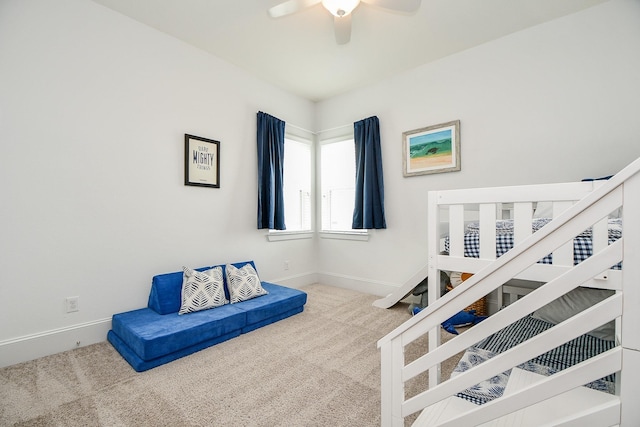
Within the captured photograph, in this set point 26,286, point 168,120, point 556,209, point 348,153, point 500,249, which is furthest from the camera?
point 348,153

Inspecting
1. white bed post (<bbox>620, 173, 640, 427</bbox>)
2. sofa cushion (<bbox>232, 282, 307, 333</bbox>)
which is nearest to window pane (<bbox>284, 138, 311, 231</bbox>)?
sofa cushion (<bbox>232, 282, 307, 333</bbox>)

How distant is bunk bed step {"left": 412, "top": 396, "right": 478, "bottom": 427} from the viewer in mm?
1086

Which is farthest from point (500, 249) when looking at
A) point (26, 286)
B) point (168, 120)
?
point (26, 286)

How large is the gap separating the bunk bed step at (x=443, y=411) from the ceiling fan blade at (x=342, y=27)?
7.89ft

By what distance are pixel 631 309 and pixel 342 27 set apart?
2.30m

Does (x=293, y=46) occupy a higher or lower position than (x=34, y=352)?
higher

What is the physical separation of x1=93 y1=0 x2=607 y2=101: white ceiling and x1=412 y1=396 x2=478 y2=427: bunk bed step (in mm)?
2654

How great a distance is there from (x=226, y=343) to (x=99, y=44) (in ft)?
8.46

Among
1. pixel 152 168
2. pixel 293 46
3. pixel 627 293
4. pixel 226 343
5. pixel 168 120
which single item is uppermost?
pixel 293 46

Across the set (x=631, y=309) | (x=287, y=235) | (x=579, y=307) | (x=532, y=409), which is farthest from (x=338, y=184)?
(x=631, y=309)

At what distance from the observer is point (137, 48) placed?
2.44 meters

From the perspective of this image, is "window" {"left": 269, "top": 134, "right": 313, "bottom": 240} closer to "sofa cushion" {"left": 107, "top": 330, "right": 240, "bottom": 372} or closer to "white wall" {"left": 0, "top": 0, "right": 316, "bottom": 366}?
"white wall" {"left": 0, "top": 0, "right": 316, "bottom": 366}

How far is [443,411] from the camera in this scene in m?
1.12

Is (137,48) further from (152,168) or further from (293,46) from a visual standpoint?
(293,46)
